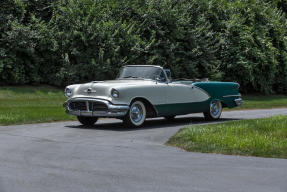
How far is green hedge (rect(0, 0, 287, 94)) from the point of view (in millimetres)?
24516

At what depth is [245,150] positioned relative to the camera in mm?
8820

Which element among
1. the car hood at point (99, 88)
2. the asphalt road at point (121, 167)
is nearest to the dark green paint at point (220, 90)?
the car hood at point (99, 88)

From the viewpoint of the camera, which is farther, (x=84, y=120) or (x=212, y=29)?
(x=212, y=29)

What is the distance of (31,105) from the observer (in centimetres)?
1984

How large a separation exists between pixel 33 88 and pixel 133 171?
18.3m

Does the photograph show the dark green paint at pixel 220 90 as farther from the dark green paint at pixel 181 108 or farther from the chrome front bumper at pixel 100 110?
the chrome front bumper at pixel 100 110

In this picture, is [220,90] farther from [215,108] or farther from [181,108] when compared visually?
[181,108]

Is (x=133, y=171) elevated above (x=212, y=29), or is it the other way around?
(x=212, y=29)

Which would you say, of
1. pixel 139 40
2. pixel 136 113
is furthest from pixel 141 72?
pixel 139 40

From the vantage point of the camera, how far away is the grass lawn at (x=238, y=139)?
886 centimetres

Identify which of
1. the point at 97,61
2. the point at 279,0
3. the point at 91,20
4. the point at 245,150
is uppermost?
the point at 279,0

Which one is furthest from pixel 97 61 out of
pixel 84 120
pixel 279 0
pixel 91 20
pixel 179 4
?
pixel 279 0

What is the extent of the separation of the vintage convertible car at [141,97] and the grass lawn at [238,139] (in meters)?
1.89

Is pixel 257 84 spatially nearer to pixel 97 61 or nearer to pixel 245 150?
pixel 97 61
